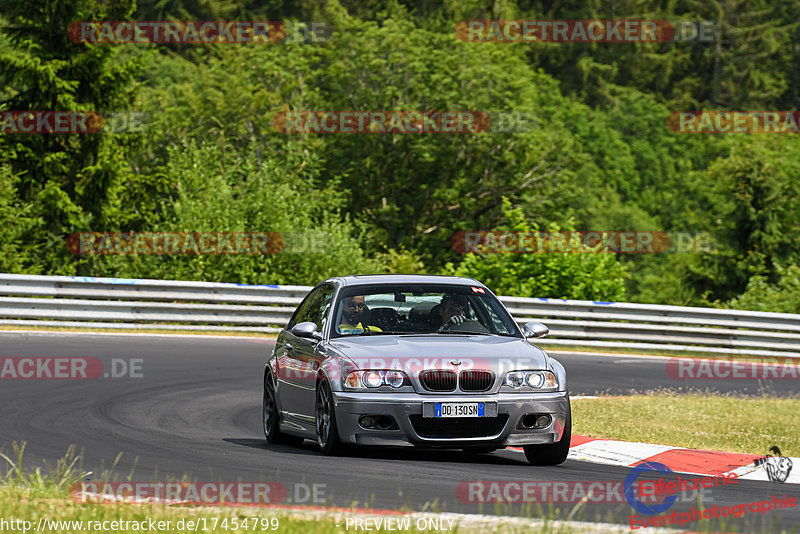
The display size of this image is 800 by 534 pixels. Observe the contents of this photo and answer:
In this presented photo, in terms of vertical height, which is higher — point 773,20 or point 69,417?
→ point 773,20

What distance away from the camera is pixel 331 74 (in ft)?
163

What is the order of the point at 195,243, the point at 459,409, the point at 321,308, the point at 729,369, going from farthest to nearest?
the point at 195,243, the point at 729,369, the point at 321,308, the point at 459,409

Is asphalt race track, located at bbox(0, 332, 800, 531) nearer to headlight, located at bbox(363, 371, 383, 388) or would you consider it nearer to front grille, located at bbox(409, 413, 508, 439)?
front grille, located at bbox(409, 413, 508, 439)

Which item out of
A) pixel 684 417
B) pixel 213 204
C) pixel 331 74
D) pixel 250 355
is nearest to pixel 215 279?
pixel 213 204

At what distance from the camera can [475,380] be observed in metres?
9.41

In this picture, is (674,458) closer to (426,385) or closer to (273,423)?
(426,385)

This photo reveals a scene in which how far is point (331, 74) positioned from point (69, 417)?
38.7m

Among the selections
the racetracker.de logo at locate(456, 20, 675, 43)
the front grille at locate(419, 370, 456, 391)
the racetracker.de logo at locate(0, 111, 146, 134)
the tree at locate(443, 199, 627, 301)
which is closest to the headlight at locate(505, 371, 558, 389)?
the front grille at locate(419, 370, 456, 391)

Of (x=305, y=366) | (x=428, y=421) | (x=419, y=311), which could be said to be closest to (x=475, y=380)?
(x=428, y=421)

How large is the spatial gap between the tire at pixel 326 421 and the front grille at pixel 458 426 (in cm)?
65

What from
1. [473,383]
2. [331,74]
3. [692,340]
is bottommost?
[692,340]

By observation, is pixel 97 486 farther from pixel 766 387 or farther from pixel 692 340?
pixel 692 340

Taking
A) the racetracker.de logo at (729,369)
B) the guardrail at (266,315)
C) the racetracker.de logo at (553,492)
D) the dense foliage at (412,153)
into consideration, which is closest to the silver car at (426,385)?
the racetracker.de logo at (553,492)

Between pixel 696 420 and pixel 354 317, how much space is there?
4.73 metres
